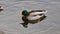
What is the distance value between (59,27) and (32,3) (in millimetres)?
284

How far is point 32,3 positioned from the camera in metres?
1.05

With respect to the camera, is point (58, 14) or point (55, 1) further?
point (55, 1)

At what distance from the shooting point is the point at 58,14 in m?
0.94

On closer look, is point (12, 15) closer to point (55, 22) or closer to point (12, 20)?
point (12, 20)

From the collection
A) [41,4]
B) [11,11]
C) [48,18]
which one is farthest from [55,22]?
[11,11]

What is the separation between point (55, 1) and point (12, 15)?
31 cm

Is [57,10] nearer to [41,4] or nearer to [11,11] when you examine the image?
[41,4]

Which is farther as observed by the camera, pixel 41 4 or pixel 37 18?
pixel 41 4

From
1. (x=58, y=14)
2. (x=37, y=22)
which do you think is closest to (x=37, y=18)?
(x=37, y=22)

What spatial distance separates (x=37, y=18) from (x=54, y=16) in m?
0.13

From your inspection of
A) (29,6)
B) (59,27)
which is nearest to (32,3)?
(29,6)

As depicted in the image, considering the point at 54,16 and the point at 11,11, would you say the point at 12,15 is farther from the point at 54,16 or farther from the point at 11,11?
the point at 54,16

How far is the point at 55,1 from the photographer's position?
1.05 metres

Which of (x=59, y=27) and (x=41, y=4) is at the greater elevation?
(x=41, y=4)
